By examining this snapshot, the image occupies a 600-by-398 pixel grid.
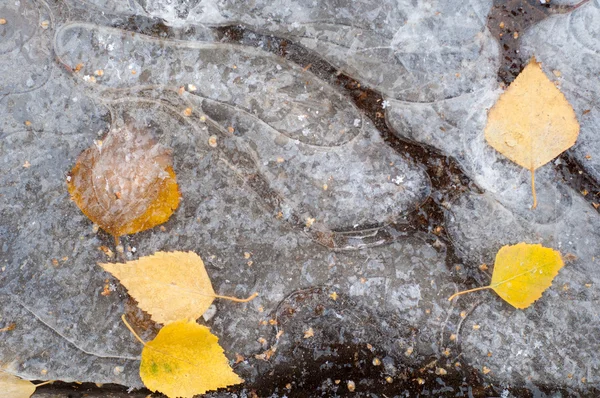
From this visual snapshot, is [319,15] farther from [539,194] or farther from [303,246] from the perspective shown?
[539,194]

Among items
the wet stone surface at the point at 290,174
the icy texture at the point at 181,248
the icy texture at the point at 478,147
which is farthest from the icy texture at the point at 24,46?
the icy texture at the point at 478,147

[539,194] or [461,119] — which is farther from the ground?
[461,119]

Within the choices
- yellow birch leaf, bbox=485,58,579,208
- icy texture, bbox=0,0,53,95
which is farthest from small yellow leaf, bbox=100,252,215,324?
yellow birch leaf, bbox=485,58,579,208

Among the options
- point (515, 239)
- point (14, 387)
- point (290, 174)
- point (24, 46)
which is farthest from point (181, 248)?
point (515, 239)

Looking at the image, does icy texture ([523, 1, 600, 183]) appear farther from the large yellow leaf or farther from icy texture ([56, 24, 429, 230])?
the large yellow leaf

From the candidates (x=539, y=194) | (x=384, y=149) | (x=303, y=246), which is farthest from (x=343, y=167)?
(x=539, y=194)

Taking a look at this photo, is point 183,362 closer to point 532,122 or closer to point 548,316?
point 548,316

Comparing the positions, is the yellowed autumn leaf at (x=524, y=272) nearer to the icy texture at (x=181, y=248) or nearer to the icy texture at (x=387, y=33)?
the icy texture at (x=181, y=248)
